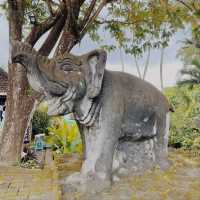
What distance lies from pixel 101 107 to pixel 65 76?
390 mm

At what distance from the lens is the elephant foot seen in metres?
2.74

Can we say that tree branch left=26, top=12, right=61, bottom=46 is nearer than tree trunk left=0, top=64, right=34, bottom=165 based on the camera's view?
No

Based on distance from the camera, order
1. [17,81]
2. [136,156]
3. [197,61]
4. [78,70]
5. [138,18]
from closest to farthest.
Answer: [78,70], [136,156], [17,81], [138,18], [197,61]

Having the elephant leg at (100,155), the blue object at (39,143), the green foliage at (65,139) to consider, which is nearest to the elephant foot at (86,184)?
the elephant leg at (100,155)

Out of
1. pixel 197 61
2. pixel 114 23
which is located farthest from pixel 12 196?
pixel 197 61

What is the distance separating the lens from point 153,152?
323 centimetres

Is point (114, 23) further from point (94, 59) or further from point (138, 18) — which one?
point (94, 59)

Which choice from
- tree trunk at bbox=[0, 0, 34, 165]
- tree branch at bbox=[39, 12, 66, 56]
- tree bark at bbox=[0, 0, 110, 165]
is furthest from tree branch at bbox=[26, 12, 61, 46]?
tree trunk at bbox=[0, 0, 34, 165]

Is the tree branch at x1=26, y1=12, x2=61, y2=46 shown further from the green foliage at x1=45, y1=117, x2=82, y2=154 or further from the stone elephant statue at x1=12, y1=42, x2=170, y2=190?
the stone elephant statue at x1=12, y1=42, x2=170, y2=190

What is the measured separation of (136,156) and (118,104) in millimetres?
529

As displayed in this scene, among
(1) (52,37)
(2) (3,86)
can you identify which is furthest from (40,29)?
(2) (3,86)

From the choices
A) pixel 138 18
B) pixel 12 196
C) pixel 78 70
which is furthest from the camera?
pixel 138 18

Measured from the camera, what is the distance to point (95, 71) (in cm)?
286

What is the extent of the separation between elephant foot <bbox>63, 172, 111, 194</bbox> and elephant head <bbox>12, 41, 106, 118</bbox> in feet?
1.63
